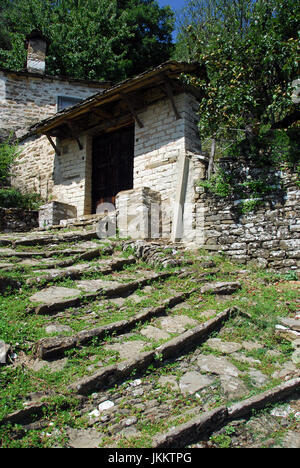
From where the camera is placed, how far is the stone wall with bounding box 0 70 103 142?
14641 millimetres

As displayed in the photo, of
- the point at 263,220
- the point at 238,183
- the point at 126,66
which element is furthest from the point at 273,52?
the point at 126,66

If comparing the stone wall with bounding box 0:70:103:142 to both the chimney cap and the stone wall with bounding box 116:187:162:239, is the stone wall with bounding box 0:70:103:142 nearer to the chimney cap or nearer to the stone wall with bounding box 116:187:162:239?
the chimney cap

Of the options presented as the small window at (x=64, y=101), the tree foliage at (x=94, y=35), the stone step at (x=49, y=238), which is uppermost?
the tree foliage at (x=94, y=35)

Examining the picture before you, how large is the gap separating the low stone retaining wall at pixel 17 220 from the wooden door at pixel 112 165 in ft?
6.53

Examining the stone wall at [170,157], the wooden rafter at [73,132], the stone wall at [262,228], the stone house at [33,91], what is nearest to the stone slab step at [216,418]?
the stone wall at [262,228]

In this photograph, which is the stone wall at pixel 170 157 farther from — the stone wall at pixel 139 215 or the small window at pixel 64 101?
the small window at pixel 64 101

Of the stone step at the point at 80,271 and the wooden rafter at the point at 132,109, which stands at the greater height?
the wooden rafter at the point at 132,109

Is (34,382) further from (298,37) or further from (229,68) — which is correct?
(298,37)

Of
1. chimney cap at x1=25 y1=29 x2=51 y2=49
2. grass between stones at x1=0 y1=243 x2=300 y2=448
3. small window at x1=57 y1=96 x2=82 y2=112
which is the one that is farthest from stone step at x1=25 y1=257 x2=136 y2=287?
chimney cap at x1=25 y1=29 x2=51 y2=49

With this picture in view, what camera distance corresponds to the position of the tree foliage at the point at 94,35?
17297mm

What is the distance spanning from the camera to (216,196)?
23.2 feet

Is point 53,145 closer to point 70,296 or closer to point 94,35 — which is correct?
point 70,296

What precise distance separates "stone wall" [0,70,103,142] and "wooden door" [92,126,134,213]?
19.9 feet

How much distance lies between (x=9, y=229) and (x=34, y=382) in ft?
25.0
